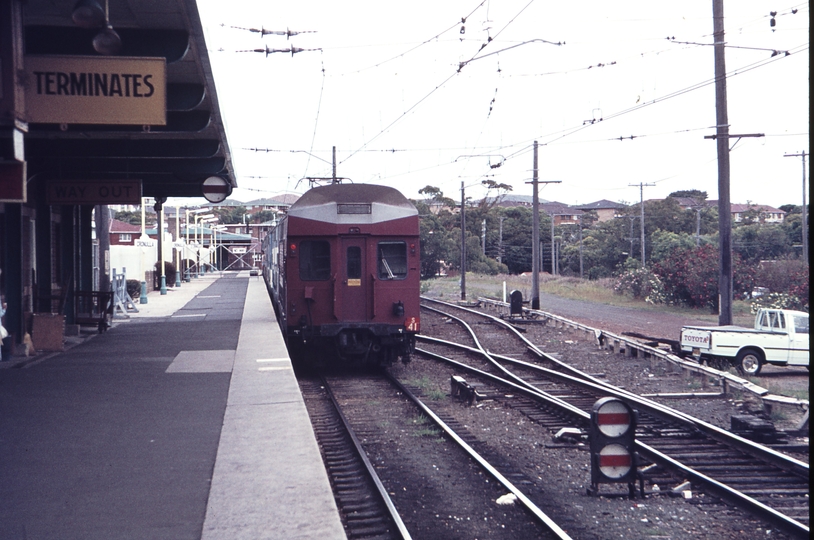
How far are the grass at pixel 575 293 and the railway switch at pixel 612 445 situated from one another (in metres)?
23.3

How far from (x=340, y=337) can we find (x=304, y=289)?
1038mm

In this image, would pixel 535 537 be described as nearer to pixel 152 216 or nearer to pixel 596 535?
pixel 596 535

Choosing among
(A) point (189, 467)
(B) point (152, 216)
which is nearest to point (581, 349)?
(A) point (189, 467)

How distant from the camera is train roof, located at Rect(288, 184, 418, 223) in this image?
1376cm

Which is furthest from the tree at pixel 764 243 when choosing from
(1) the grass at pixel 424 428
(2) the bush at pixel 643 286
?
(1) the grass at pixel 424 428

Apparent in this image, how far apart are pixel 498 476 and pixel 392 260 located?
22.9 feet

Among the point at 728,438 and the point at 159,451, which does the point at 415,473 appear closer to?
the point at 159,451

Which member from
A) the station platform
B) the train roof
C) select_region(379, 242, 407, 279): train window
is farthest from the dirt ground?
the train roof

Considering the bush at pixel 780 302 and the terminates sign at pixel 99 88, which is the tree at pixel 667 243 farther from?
Result: the terminates sign at pixel 99 88

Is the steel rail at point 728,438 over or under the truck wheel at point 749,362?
over

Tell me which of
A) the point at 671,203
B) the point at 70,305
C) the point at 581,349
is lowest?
the point at 581,349

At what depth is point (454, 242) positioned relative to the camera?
60438mm

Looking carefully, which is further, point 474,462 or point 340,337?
point 340,337

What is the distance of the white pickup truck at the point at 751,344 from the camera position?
16406 mm
